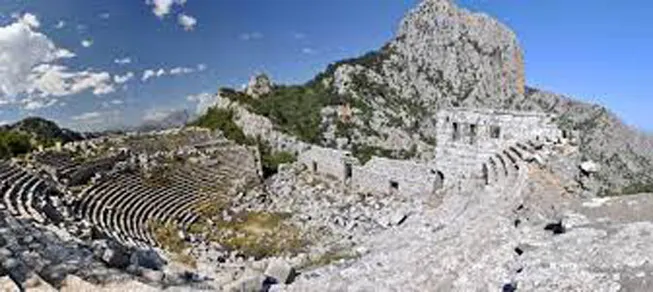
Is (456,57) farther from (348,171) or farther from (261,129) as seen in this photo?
(348,171)

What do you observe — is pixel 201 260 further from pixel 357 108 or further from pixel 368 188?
pixel 357 108

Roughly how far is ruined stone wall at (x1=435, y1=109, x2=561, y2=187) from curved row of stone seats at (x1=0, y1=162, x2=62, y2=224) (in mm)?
13294

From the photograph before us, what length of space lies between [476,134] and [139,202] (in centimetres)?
1382

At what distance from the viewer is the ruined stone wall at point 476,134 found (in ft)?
85.9

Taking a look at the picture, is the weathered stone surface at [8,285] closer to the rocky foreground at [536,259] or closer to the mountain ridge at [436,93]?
the rocky foreground at [536,259]

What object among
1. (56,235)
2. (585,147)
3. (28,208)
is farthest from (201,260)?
(585,147)

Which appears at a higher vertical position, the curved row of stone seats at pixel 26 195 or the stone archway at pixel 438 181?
the stone archway at pixel 438 181

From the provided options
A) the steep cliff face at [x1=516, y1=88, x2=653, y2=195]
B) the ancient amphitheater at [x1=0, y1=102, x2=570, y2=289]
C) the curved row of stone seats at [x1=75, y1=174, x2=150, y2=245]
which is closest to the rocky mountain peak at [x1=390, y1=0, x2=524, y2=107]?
the steep cliff face at [x1=516, y1=88, x2=653, y2=195]

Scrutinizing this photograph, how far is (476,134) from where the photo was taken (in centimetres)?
2808

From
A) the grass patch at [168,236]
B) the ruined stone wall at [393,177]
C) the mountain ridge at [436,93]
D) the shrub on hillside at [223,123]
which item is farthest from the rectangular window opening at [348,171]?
the mountain ridge at [436,93]

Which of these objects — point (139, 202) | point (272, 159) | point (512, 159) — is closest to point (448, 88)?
point (272, 159)

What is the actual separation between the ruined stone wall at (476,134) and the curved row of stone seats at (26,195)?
13.3 m

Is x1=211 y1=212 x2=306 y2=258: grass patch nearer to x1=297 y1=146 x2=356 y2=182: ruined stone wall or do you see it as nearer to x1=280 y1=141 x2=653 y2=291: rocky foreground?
x1=297 y1=146 x2=356 y2=182: ruined stone wall

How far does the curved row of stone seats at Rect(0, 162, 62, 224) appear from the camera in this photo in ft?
74.8
